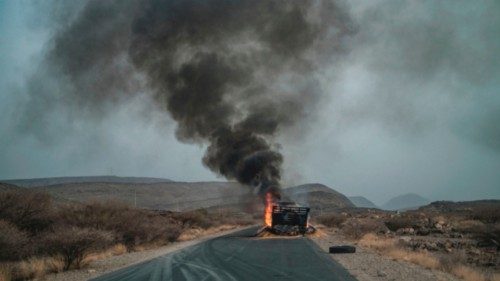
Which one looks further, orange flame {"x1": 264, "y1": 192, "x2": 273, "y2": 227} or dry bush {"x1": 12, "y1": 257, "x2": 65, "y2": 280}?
orange flame {"x1": 264, "y1": 192, "x2": 273, "y2": 227}

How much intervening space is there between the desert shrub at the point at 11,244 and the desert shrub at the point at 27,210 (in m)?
3.07

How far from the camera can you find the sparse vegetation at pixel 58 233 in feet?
67.5

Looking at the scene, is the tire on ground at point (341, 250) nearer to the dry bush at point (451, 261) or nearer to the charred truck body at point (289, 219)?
the dry bush at point (451, 261)

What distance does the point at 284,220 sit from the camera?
46094 mm

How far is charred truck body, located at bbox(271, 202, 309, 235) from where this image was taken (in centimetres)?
4572

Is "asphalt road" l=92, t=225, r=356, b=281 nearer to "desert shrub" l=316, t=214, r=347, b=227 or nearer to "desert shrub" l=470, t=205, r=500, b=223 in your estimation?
"desert shrub" l=470, t=205, r=500, b=223

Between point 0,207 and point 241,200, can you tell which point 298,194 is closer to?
point 241,200

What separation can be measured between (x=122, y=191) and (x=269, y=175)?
394ft

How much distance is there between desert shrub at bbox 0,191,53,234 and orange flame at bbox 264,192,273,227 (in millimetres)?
23778

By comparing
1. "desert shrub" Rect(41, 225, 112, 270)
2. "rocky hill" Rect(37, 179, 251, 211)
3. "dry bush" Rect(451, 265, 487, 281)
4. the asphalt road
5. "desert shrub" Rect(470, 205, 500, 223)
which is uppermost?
"rocky hill" Rect(37, 179, 251, 211)

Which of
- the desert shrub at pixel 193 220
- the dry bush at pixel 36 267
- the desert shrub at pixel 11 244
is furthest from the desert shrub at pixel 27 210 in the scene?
the desert shrub at pixel 193 220

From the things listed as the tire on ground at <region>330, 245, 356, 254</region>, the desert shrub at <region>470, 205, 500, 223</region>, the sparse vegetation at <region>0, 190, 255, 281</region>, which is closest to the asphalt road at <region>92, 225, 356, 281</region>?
the tire on ground at <region>330, 245, 356, 254</region>

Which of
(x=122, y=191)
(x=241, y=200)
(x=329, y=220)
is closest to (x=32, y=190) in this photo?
(x=241, y=200)

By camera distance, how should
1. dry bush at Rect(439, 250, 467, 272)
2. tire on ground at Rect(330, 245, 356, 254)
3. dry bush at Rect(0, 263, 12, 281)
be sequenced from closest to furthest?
1. dry bush at Rect(0, 263, 12, 281)
2. dry bush at Rect(439, 250, 467, 272)
3. tire on ground at Rect(330, 245, 356, 254)
